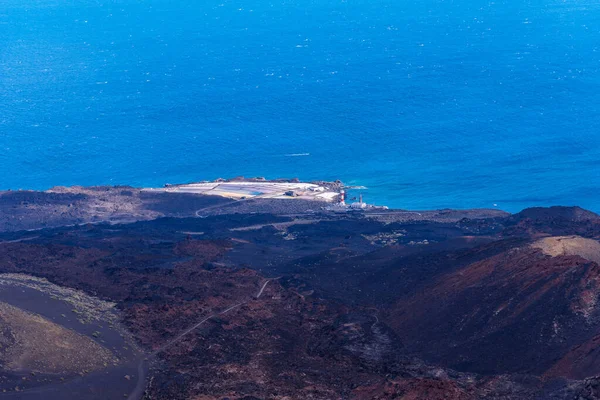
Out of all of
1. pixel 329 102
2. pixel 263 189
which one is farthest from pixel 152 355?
pixel 329 102

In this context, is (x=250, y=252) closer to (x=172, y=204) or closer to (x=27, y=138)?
(x=172, y=204)

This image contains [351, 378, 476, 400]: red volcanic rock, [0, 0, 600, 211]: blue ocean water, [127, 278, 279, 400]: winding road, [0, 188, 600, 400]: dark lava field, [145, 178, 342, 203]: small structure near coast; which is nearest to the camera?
[351, 378, 476, 400]: red volcanic rock

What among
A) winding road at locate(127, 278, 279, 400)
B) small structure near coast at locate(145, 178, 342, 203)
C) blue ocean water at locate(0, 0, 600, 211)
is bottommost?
winding road at locate(127, 278, 279, 400)

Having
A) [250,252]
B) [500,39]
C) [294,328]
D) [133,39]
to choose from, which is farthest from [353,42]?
[294,328]

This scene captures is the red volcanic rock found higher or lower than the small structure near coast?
lower

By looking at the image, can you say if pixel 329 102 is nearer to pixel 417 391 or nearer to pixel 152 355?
pixel 152 355

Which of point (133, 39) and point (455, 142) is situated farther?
point (133, 39)

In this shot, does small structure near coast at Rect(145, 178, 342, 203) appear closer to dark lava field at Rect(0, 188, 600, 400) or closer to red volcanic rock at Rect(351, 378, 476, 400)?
dark lava field at Rect(0, 188, 600, 400)

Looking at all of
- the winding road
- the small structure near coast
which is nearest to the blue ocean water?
the small structure near coast
